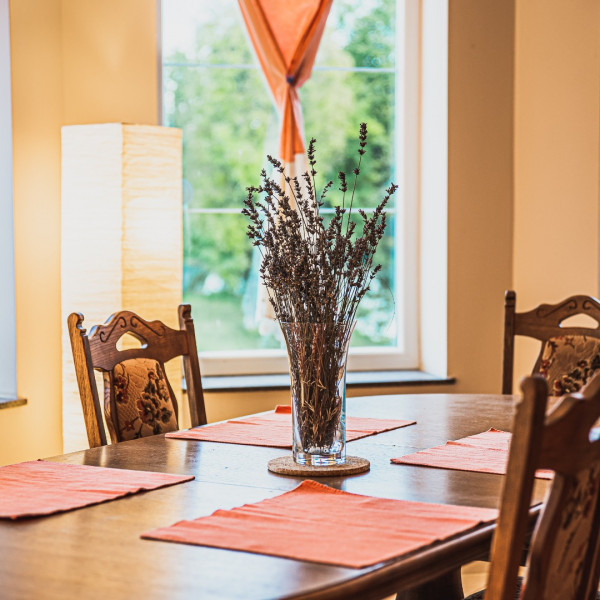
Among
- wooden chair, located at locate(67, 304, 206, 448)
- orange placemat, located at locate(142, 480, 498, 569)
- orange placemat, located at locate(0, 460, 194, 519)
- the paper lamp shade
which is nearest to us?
orange placemat, located at locate(142, 480, 498, 569)

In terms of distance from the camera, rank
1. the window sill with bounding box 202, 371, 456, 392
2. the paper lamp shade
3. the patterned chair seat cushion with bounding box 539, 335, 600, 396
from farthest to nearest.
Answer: the window sill with bounding box 202, 371, 456, 392 → the paper lamp shade → the patterned chair seat cushion with bounding box 539, 335, 600, 396

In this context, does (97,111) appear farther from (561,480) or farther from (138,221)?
(561,480)

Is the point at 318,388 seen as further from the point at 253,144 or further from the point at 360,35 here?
the point at 360,35

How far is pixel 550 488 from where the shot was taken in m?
1.15

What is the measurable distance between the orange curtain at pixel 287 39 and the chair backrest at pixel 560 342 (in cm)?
122

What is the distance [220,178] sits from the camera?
4.00 meters

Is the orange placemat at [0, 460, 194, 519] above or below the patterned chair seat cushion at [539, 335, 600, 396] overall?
below

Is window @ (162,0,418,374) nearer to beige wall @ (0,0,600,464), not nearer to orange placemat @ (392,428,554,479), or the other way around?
beige wall @ (0,0,600,464)

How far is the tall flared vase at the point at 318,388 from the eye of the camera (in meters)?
1.80

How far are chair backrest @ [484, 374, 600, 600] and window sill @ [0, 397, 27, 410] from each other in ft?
8.21

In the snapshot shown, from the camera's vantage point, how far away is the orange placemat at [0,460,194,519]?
5.03 feet

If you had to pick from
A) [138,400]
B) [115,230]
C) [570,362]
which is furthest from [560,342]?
[115,230]

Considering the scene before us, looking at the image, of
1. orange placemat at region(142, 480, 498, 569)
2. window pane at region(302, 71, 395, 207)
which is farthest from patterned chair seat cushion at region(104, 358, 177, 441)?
window pane at region(302, 71, 395, 207)

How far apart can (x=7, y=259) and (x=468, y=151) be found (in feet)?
6.18
